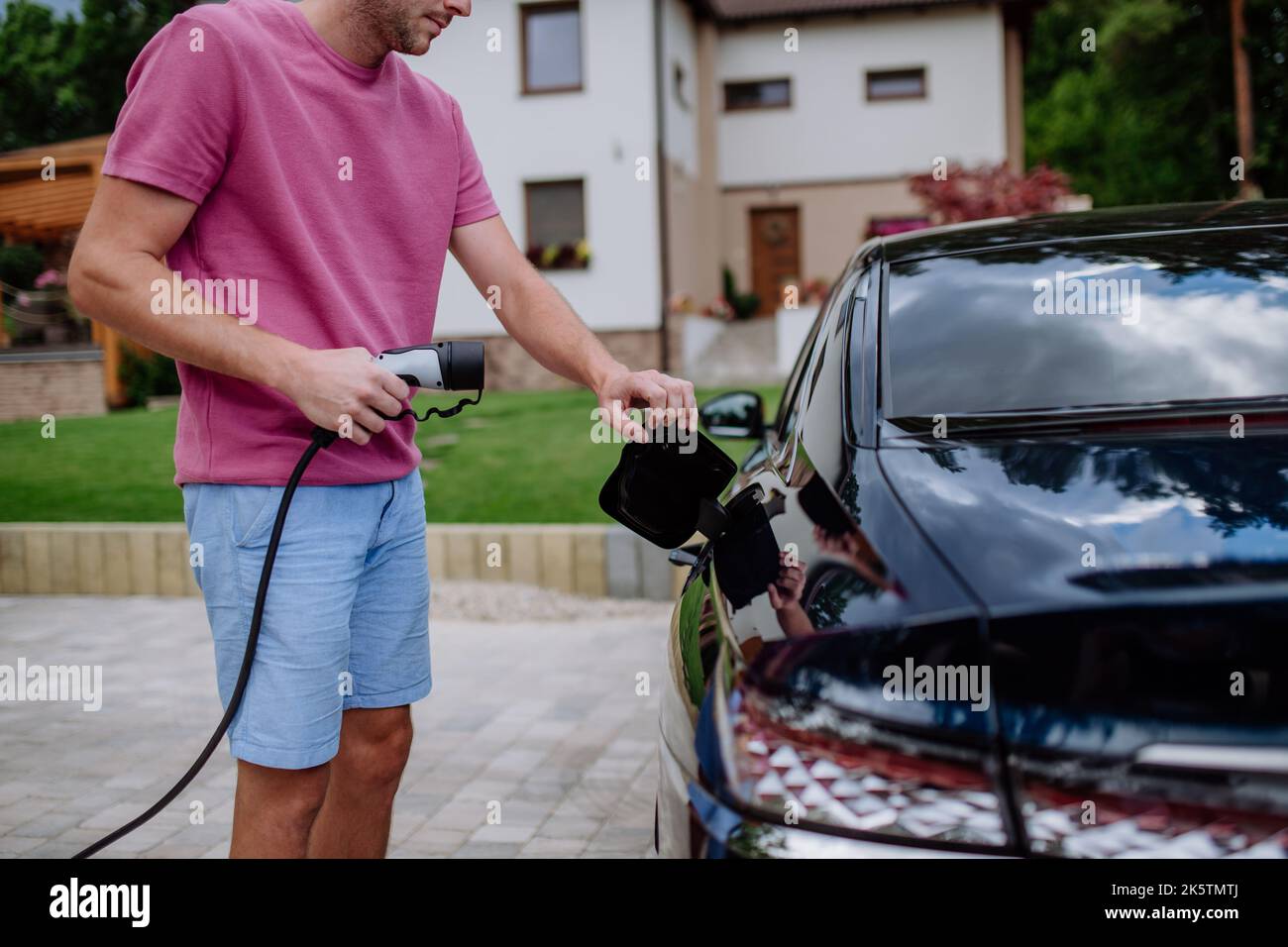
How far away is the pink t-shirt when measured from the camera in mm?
1793

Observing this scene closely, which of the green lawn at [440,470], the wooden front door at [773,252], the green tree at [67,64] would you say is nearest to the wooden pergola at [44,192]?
the green tree at [67,64]

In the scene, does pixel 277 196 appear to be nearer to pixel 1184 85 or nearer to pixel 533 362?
pixel 533 362

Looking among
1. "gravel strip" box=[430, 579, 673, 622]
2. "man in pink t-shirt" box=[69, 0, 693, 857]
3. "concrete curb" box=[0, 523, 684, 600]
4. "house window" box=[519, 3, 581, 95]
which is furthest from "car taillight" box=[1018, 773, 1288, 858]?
"house window" box=[519, 3, 581, 95]

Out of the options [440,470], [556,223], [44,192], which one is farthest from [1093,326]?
[44,192]

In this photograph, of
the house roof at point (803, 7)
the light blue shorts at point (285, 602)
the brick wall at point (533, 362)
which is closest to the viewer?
the light blue shorts at point (285, 602)

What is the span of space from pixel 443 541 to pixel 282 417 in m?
5.15

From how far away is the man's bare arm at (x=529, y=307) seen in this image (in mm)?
2264

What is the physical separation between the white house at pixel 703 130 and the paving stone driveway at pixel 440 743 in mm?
12048

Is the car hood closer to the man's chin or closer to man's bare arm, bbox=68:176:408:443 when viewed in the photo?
man's bare arm, bbox=68:176:408:443

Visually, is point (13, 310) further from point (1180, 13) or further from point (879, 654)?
point (1180, 13)

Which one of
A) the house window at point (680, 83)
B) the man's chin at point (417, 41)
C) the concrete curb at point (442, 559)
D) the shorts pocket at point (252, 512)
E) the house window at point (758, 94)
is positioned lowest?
the concrete curb at point (442, 559)

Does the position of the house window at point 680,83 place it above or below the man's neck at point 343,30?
above

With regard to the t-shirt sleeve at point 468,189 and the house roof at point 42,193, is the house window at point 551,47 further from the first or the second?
the t-shirt sleeve at point 468,189
